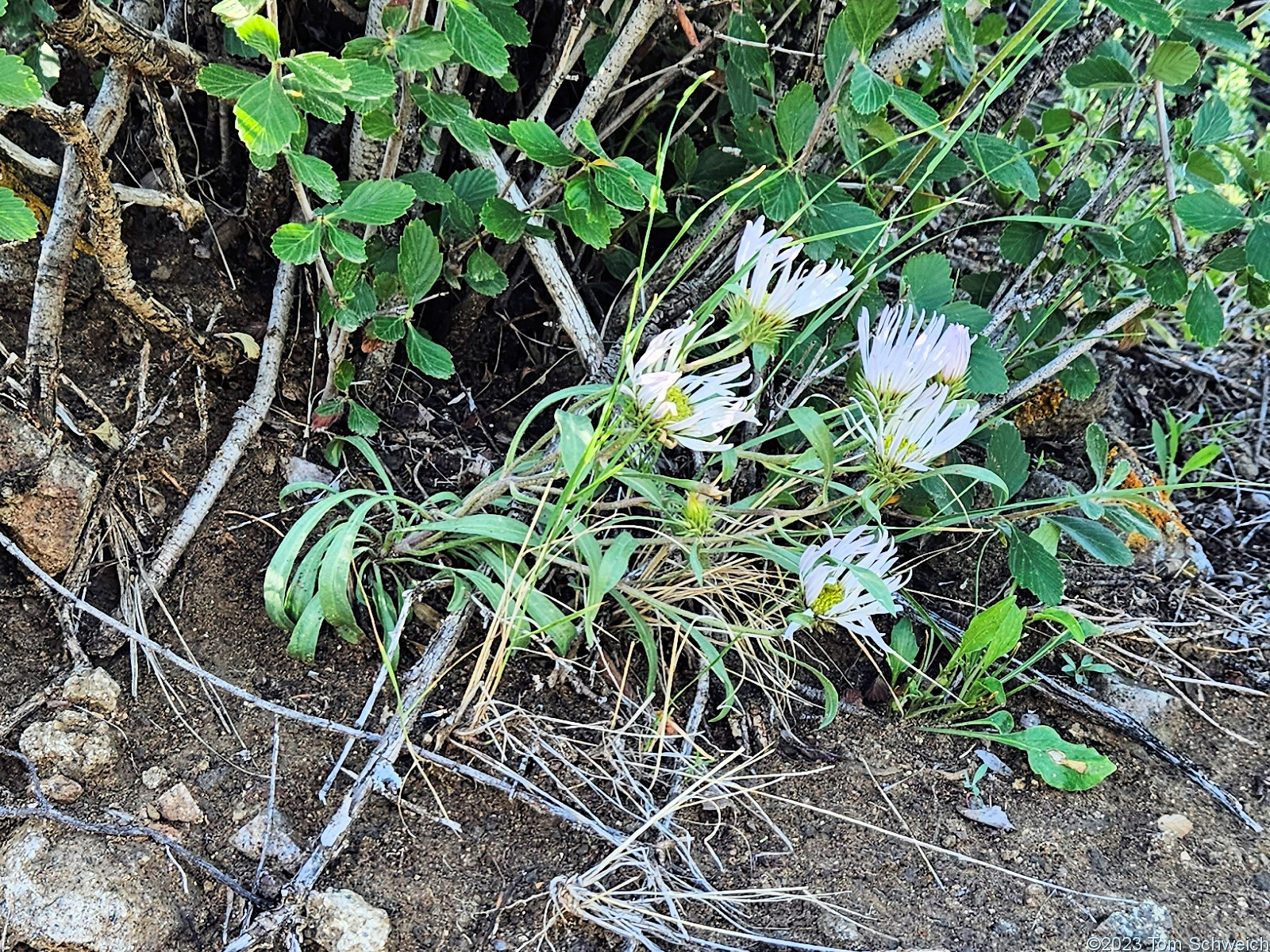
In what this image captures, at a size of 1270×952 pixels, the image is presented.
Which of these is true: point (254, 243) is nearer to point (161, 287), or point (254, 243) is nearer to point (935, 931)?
point (161, 287)

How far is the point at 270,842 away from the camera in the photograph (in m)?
1.13

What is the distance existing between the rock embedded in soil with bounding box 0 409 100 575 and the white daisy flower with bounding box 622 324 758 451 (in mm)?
776

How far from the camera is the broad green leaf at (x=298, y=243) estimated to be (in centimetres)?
123

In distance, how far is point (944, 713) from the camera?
4.96 feet

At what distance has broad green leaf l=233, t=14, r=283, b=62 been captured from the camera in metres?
0.99

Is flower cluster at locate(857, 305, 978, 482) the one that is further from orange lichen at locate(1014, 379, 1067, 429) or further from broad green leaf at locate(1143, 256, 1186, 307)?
orange lichen at locate(1014, 379, 1067, 429)

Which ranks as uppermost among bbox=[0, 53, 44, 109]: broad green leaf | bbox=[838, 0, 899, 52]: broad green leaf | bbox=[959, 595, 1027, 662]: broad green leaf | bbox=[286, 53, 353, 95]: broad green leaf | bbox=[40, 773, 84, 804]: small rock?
bbox=[838, 0, 899, 52]: broad green leaf

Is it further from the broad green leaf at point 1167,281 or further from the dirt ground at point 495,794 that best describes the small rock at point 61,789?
the broad green leaf at point 1167,281

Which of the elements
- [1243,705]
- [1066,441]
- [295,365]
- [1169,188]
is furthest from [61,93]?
[1243,705]

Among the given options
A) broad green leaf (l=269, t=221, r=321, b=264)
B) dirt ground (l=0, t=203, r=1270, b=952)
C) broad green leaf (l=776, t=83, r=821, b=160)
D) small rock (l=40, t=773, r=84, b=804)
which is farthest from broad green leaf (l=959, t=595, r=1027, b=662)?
small rock (l=40, t=773, r=84, b=804)

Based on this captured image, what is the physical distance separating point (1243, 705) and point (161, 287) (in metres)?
1.84

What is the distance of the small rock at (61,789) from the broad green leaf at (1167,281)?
1537 millimetres

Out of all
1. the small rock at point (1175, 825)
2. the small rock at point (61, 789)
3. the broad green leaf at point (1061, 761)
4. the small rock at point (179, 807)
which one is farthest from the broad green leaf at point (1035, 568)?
the small rock at point (61, 789)

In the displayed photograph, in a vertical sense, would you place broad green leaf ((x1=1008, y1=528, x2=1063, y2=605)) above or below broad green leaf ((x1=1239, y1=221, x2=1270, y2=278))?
below
